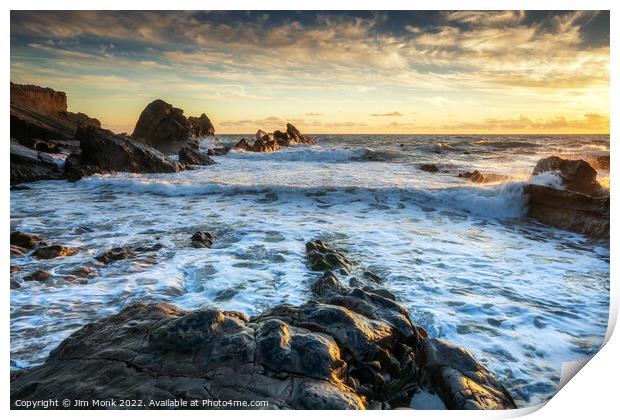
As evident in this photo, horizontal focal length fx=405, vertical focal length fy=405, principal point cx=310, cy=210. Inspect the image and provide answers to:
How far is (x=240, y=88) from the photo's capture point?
534cm

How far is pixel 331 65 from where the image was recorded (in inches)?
206

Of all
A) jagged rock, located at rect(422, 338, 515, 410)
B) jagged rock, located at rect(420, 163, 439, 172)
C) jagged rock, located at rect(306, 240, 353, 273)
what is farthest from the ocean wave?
jagged rock, located at rect(422, 338, 515, 410)

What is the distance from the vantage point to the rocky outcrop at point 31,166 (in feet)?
33.4

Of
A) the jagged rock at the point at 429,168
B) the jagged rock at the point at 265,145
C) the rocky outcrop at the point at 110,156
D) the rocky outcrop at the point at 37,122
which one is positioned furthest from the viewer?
the jagged rock at the point at 265,145

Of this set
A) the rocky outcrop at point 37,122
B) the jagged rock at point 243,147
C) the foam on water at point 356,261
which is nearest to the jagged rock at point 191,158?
the rocky outcrop at point 37,122

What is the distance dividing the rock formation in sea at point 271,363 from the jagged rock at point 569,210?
5119 millimetres

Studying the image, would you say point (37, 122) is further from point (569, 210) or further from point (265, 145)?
point (569, 210)

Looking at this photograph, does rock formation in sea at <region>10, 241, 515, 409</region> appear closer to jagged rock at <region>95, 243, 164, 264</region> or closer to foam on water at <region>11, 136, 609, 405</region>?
foam on water at <region>11, 136, 609, 405</region>

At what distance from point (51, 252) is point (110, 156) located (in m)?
8.41

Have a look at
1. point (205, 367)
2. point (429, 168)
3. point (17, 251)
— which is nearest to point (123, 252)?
point (17, 251)

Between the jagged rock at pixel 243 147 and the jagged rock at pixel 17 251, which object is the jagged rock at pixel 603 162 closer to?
the jagged rock at pixel 17 251
